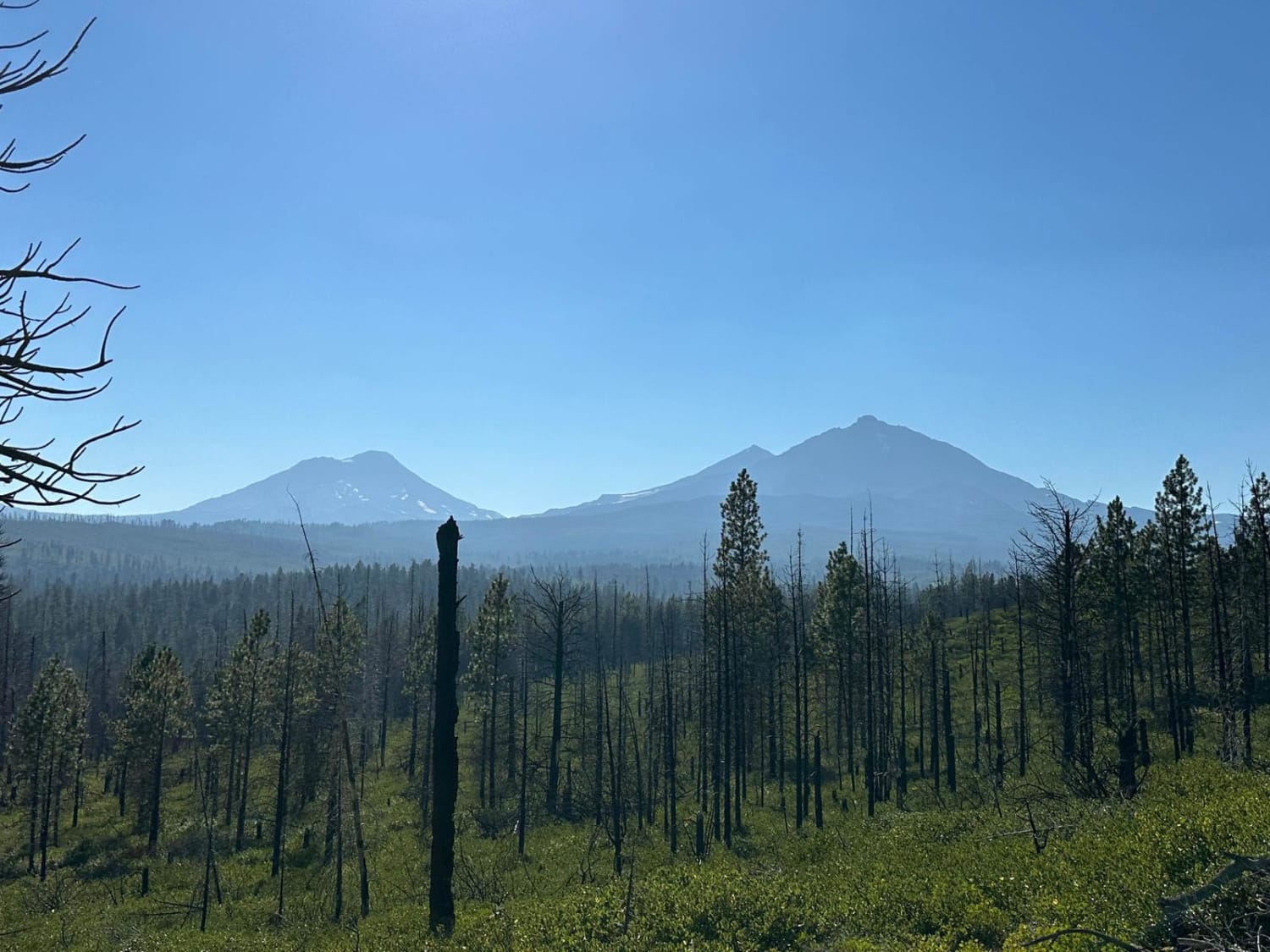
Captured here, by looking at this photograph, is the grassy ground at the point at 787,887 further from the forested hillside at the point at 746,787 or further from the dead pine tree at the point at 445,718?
the dead pine tree at the point at 445,718

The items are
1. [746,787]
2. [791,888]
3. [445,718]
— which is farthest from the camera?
[746,787]

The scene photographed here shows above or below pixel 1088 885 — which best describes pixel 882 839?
below

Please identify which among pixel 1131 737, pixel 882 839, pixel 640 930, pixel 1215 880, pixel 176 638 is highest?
A: pixel 1215 880

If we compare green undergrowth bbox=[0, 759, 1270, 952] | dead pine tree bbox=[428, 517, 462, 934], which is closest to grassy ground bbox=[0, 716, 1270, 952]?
green undergrowth bbox=[0, 759, 1270, 952]

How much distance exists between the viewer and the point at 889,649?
1709 inches

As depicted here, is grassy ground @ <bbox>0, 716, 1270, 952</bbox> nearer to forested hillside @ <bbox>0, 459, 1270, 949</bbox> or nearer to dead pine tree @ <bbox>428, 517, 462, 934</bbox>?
forested hillside @ <bbox>0, 459, 1270, 949</bbox>

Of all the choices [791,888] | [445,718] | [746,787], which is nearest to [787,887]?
[791,888]

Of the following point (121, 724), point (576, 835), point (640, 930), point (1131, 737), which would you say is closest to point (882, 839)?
point (1131, 737)

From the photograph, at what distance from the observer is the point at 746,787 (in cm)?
3944

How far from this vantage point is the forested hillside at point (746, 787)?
11.9 meters

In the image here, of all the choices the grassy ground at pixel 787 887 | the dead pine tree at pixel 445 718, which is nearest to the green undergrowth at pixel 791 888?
the grassy ground at pixel 787 887

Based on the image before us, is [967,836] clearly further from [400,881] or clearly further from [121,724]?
[121,724]

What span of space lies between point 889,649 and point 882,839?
82.5 ft

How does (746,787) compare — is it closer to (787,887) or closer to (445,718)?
(787,887)
